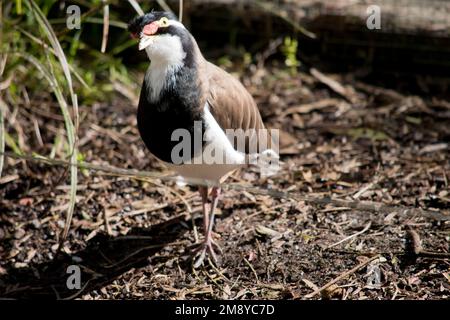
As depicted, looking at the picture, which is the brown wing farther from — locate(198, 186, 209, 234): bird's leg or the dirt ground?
the dirt ground

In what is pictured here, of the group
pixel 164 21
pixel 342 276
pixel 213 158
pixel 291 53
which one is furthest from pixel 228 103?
pixel 291 53

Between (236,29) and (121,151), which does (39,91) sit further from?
(236,29)

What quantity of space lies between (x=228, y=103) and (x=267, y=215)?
779mm

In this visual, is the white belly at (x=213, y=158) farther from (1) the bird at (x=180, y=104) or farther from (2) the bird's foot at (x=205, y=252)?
(2) the bird's foot at (x=205, y=252)

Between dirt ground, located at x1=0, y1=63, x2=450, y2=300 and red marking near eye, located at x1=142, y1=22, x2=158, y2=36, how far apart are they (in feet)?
3.27

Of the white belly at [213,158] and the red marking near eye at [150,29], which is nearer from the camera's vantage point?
the red marking near eye at [150,29]

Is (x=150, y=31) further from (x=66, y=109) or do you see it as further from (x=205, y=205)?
(x=205, y=205)

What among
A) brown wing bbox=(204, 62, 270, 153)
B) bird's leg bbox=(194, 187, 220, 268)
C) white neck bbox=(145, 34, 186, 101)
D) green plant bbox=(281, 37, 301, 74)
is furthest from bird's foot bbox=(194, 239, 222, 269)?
green plant bbox=(281, 37, 301, 74)

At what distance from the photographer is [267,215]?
4.40m

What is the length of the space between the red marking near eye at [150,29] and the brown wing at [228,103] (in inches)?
16.6

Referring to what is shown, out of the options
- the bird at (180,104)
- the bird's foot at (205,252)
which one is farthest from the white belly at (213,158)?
the bird's foot at (205,252)

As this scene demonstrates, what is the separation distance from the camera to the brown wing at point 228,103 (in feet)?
13.0

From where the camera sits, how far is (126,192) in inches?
187

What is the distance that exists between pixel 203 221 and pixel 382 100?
199 centimetres
